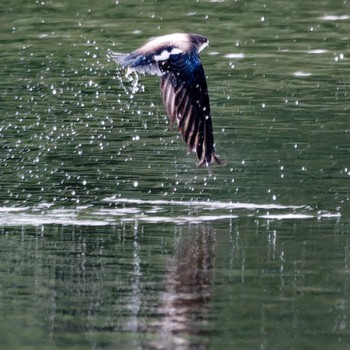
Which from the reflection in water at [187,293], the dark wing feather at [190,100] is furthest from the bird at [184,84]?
the reflection in water at [187,293]

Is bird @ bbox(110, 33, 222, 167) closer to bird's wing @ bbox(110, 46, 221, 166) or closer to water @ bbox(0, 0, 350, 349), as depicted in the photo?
bird's wing @ bbox(110, 46, 221, 166)

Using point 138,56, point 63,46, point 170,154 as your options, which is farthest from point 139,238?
point 63,46

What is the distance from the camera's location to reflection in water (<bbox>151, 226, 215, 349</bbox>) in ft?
27.7

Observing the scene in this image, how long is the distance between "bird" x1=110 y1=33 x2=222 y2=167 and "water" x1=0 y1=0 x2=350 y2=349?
0.63m

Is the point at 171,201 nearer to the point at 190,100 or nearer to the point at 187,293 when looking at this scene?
the point at 190,100

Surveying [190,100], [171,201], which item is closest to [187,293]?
[190,100]

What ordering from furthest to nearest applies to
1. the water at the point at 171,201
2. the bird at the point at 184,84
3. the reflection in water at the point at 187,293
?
the bird at the point at 184,84
the water at the point at 171,201
the reflection in water at the point at 187,293

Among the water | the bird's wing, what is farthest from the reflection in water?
the bird's wing

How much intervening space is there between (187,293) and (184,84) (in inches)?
92.2

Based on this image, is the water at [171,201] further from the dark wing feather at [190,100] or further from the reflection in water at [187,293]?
the dark wing feather at [190,100]

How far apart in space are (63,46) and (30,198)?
31.6ft

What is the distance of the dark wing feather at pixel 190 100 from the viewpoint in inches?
445

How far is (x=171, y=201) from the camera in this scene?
12375 mm

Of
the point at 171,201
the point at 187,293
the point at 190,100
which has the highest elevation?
the point at 190,100
